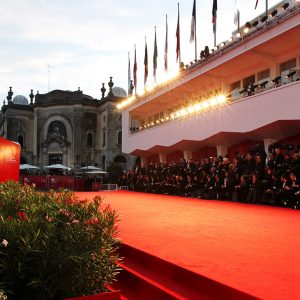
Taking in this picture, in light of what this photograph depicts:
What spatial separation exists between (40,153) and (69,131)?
506 cm

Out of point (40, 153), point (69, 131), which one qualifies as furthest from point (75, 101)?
point (40, 153)

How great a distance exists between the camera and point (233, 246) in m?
4.88

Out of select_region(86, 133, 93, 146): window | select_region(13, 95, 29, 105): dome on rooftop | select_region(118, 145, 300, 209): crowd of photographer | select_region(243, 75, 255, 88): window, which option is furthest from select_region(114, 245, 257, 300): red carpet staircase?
select_region(13, 95, 29, 105): dome on rooftop

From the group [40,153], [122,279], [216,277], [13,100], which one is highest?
[13,100]

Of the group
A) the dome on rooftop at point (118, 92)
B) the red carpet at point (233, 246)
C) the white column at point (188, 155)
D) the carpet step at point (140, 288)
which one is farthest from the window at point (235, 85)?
the dome on rooftop at point (118, 92)

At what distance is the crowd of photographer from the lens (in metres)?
10.1

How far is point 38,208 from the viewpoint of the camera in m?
4.42

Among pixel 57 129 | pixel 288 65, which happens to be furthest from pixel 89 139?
pixel 288 65

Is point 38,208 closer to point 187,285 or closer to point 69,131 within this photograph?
point 187,285

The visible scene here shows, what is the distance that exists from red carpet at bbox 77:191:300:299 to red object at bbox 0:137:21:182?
6446 millimetres

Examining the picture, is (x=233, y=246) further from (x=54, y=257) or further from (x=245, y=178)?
(x=245, y=178)

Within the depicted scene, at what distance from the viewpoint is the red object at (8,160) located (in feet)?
41.1

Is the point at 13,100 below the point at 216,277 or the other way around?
the other way around

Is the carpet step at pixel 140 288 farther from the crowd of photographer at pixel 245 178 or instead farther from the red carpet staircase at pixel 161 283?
the crowd of photographer at pixel 245 178
